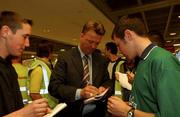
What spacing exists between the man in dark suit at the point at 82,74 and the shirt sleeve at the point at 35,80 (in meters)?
0.85

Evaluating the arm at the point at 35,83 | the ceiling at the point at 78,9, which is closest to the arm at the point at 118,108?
the arm at the point at 35,83

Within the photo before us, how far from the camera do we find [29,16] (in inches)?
269

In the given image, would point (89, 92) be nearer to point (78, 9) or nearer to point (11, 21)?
point (11, 21)

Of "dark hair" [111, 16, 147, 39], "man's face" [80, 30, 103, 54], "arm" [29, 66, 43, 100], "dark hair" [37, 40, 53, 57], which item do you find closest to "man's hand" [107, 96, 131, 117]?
"dark hair" [111, 16, 147, 39]

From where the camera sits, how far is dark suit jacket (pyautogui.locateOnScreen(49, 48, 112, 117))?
2.25 metres

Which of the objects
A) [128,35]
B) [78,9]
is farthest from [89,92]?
[78,9]

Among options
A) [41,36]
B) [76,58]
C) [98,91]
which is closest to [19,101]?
[98,91]

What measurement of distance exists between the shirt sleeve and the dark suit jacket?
2.79ft

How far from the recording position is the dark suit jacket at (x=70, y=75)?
225cm

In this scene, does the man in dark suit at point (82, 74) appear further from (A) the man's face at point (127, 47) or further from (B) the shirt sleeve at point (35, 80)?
(B) the shirt sleeve at point (35, 80)

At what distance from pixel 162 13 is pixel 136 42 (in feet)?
23.5

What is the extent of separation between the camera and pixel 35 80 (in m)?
3.19

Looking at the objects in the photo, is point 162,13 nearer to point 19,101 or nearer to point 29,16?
point 29,16

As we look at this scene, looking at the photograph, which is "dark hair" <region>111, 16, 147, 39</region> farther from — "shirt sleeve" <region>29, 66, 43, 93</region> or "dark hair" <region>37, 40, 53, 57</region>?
"dark hair" <region>37, 40, 53, 57</region>
